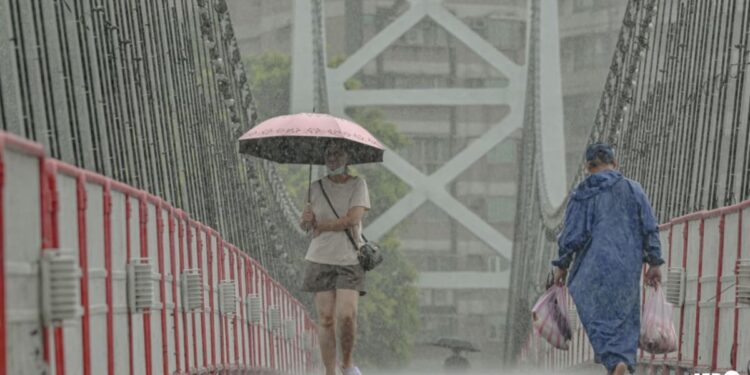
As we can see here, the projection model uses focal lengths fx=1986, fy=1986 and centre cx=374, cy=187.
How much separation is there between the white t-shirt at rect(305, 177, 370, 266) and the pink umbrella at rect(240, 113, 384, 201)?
0.56m

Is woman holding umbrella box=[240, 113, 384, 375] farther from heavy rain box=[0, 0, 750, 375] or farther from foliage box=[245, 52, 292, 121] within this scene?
foliage box=[245, 52, 292, 121]

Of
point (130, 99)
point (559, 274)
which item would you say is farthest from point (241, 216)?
point (559, 274)

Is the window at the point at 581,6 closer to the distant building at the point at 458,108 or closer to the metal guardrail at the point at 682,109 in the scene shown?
the distant building at the point at 458,108

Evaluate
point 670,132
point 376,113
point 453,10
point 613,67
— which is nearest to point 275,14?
point 453,10

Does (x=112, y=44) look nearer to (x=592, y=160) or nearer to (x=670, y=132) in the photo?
(x=592, y=160)

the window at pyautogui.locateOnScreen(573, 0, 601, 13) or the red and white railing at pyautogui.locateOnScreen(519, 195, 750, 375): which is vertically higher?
the window at pyautogui.locateOnScreen(573, 0, 601, 13)

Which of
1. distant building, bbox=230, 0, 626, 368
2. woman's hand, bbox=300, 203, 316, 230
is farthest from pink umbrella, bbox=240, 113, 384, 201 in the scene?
distant building, bbox=230, 0, 626, 368

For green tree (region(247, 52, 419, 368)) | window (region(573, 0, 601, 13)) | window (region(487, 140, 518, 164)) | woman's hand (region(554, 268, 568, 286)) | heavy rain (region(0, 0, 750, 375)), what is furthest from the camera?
window (region(487, 140, 518, 164))

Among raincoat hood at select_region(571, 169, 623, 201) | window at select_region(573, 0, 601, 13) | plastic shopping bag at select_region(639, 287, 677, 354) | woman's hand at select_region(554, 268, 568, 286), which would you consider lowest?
plastic shopping bag at select_region(639, 287, 677, 354)

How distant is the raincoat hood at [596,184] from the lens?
833cm

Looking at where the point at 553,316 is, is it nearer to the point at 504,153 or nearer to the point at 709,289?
the point at 709,289

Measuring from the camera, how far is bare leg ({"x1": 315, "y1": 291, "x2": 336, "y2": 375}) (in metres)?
9.56

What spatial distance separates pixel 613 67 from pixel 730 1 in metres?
11.4

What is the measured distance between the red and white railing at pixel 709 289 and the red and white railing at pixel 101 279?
8.03 ft
